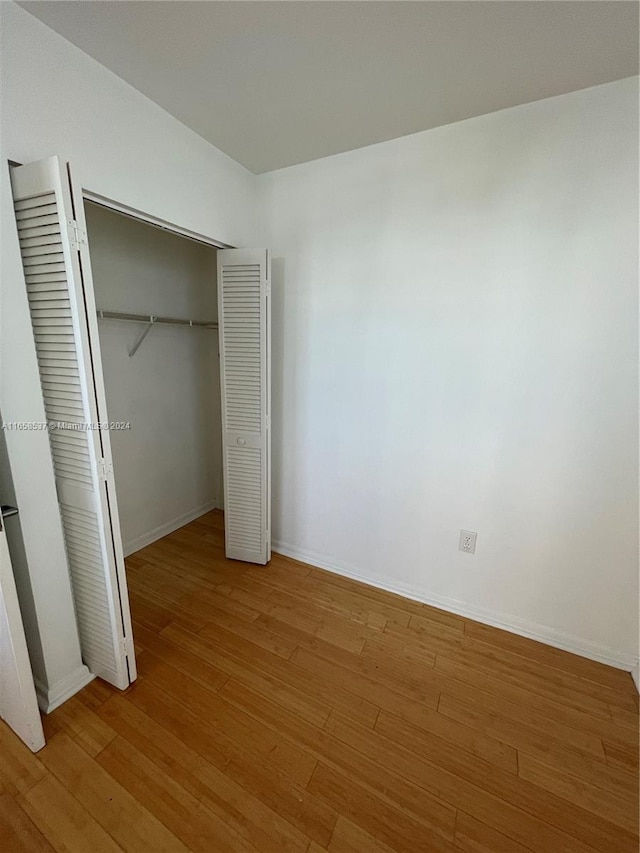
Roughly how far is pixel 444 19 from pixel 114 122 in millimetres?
1274

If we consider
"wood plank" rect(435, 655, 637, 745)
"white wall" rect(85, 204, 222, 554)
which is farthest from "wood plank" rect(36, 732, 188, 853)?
"white wall" rect(85, 204, 222, 554)

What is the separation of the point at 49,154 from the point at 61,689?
209cm

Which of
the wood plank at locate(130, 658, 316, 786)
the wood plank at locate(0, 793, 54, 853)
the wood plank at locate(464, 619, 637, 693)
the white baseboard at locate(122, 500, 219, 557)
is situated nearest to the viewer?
the wood plank at locate(0, 793, 54, 853)

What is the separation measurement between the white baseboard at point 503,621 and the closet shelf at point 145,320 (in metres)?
1.90

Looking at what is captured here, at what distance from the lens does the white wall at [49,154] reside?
3.61 feet

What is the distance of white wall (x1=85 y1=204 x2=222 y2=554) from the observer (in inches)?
88.7

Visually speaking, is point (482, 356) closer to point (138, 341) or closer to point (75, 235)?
point (75, 235)

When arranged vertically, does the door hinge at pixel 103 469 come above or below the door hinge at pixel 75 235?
below

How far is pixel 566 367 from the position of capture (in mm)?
1565

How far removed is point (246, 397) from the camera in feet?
6.98

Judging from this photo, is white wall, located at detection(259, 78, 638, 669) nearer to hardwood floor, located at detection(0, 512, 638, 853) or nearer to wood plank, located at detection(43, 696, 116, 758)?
hardwood floor, located at detection(0, 512, 638, 853)

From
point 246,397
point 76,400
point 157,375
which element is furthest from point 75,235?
point 157,375

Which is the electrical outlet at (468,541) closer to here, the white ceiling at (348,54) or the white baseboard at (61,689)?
the white baseboard at (61,689)

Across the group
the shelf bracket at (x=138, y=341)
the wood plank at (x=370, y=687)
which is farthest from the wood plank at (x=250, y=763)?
the shelf bracket at (x=138, y=341)
